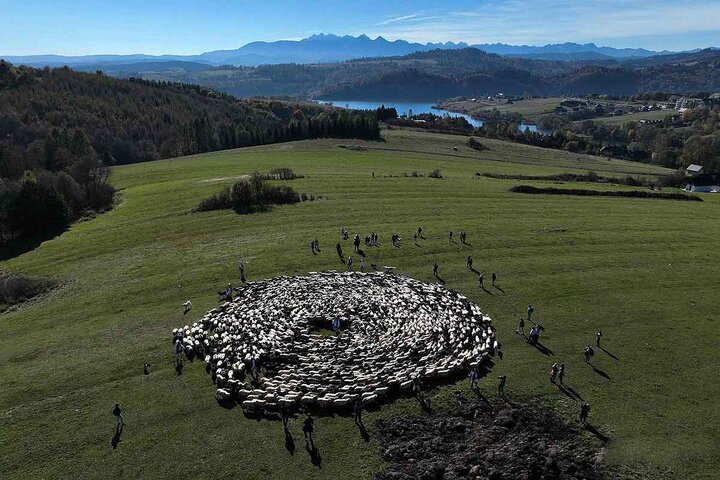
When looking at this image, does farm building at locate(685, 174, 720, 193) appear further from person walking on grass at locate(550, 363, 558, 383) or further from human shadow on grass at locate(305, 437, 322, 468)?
human shadow on grass at locate(305, 437, 322, 468)

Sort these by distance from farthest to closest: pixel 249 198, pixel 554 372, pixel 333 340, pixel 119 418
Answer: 1. pixel 249 198
2. pixel 333 340
3. pixel 554 372
4. pixel 119 418

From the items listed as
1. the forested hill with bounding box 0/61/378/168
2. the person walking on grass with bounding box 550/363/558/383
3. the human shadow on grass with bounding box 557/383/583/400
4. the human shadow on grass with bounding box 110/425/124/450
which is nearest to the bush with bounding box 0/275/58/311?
the human shadow on grass with bounding box 110/425/124/450

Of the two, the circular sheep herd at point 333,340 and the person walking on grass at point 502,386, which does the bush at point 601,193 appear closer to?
the circular sheep herd at point 333,340

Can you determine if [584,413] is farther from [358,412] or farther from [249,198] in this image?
[249,198]

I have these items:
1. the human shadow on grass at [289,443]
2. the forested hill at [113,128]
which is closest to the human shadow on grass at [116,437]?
the human shadow on grass at [289,443]

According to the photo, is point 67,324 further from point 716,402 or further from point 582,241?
point 582,241

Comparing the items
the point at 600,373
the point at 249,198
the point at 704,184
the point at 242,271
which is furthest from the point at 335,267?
the point at 704,184
